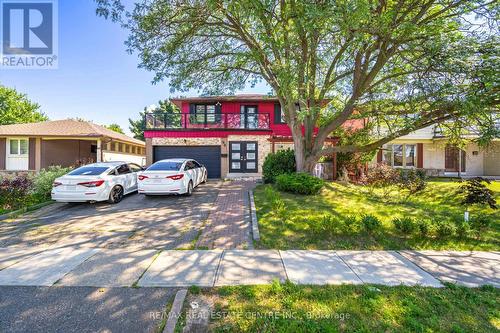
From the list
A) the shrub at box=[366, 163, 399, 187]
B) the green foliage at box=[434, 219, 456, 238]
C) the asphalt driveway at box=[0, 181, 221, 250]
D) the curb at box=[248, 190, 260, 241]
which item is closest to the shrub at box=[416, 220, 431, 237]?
the green foliage at box=[434, 219, 456, 238]

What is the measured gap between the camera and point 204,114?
56.3 ft

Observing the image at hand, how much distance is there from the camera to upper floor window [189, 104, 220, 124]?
17314 mm

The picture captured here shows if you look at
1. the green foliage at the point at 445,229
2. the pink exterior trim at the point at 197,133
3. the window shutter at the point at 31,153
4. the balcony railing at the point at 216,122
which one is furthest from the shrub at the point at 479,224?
the window shutter at the point at 31,153

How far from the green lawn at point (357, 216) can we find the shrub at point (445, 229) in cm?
8

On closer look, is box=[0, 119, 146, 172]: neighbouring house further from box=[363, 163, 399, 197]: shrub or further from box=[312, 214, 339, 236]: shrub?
box=[363, 163, 399, 197]: shrub

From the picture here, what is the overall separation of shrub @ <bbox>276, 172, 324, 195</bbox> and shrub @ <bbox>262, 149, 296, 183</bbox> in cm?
237

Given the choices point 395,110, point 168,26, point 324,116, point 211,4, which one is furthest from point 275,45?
point 324,116

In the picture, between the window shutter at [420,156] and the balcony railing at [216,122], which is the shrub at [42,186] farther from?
the window shutter at [420,156]

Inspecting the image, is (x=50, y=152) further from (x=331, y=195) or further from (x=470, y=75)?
(x=470, y=75)

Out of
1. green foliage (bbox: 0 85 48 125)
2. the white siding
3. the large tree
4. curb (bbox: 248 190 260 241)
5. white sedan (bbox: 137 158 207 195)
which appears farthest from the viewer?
green foliage (bbox: 0 85 48 125)

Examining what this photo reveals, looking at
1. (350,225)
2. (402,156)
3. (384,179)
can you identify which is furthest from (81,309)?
(402,156)

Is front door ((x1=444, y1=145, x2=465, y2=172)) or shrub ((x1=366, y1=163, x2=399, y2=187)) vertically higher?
front door ((x1=444, y1=145, x2=465, y2=172))

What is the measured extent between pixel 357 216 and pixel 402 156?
1714 cm

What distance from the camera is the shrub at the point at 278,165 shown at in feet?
41.1
